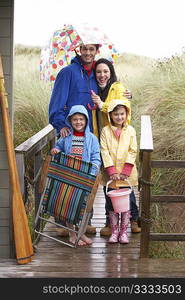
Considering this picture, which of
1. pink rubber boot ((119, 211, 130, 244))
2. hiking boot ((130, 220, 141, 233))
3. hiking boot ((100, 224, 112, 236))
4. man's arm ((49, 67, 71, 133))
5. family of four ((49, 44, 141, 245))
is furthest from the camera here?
hiking boot ((130, 220, 141, 233))

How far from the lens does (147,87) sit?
37.8ft

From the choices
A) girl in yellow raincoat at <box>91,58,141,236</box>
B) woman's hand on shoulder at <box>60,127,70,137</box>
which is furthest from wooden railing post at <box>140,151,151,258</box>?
woman's hand on shoulder at <box>60,127,70,137</box>

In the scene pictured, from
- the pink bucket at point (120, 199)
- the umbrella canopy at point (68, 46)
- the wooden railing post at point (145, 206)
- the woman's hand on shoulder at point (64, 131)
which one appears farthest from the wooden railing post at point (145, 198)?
the umbrella canopy at point (68, 46)

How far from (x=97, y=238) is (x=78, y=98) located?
1.25 m

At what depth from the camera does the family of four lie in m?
5.94

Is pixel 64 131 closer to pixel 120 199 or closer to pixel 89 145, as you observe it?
pixel 89 145

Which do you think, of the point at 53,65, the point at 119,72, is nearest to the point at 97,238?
the point at 53,65

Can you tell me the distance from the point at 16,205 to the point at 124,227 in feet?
3.63

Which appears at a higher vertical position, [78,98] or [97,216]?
[78,98]

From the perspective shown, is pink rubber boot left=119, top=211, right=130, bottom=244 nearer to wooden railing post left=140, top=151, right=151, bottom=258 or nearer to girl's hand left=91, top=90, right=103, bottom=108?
wooden railing post left=140, top=151, right=151, bottom=258

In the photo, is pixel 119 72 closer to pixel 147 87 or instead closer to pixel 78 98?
pixel 147 87

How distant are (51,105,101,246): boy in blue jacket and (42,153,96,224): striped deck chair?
9 cm

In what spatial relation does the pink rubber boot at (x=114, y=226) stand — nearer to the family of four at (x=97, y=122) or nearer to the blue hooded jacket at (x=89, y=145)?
the family of four at (x=97, y=122)

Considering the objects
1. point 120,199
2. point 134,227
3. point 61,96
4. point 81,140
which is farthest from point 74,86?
point 134,227
